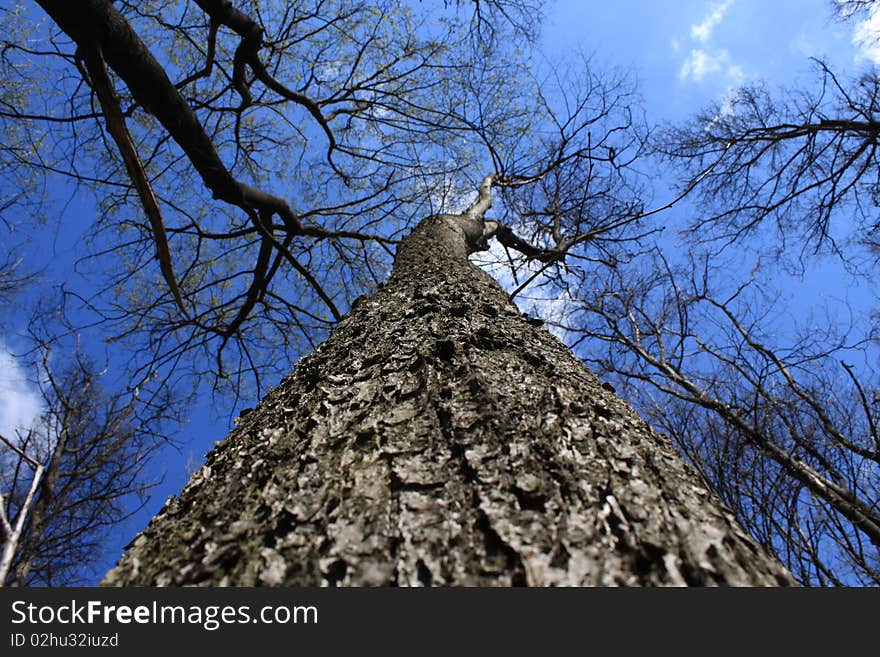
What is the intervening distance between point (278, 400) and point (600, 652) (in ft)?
3.53

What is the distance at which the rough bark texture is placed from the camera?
621 mm

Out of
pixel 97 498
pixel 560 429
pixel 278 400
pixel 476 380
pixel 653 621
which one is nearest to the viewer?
pixel 653 621

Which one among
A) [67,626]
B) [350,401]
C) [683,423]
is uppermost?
[683,423]

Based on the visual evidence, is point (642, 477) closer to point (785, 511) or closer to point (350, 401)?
point (350, 401)

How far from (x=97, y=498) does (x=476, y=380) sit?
26.3 feet

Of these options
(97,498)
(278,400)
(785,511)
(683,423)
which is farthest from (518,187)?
(97,498)

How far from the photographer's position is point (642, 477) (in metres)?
0.82

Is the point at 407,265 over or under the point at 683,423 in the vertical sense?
over

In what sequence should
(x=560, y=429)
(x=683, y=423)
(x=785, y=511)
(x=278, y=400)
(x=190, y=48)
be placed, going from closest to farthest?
1. (x=560, y=429)
2. (x=278, y=400)
3. (x=785, y=511)
4. (x=683, y=423)
5. (x=190, y=48)

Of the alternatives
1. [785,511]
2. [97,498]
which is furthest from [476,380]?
[97,498]

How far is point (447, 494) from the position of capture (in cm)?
76

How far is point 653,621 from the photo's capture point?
0.56m

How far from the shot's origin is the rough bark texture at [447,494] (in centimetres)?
62

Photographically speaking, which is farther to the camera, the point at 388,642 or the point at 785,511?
the point at 785,511
